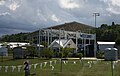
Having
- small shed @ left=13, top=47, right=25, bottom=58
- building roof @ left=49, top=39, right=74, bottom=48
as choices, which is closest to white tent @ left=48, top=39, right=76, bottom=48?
building roof @ left=49, top=39, right=74, bottom=48

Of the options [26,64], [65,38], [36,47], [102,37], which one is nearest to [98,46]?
[65,38]

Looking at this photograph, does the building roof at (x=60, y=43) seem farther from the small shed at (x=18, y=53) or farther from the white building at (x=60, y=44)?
the small shed at (x=18, y=53)

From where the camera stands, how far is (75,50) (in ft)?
301

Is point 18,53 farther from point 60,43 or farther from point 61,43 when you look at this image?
point 61,43

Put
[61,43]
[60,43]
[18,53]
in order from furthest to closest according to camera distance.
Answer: [61,43]
[60,43]
[18,53]

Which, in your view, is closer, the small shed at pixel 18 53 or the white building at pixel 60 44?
the small shed at pixel 18 53

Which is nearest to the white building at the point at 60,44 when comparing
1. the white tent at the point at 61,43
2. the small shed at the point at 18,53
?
the white tent at the point at 61,43

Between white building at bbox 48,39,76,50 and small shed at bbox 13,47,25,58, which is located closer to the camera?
small shed at bbox 13,47,25,58

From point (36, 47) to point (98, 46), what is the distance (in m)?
22.2

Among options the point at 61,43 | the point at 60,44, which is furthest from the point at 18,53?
the point at 61,43

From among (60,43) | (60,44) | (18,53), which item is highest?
(60,43)

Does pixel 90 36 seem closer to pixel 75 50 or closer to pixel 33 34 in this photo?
pixel 75 50

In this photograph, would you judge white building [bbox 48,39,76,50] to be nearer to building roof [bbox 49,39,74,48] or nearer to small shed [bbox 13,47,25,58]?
building roof [bbox 49,39,74,48]

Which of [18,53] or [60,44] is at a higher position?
[60,44]
